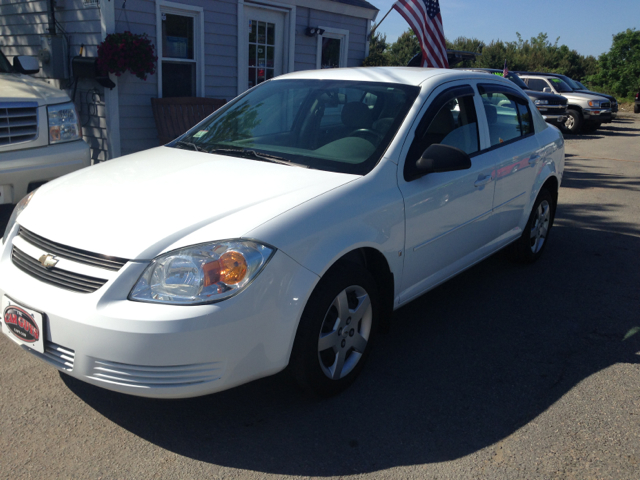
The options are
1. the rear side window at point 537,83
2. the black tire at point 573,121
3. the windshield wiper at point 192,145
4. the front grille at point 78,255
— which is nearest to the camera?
the front grille at point 78,255

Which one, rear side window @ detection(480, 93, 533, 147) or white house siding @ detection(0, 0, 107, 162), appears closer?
rear side window @ detection(480, 93, 533, 147)

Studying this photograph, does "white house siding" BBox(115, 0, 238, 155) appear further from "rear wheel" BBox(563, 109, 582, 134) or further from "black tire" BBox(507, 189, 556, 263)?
"rear wheel" BBox(563, 109, 582, 134)

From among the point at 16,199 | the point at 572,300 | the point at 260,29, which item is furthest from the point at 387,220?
the point at 260,29

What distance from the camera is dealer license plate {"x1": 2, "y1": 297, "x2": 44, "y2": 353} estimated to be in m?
2.50

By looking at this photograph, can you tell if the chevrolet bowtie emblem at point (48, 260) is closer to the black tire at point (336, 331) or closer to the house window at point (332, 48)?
the black tire at point (336, 331)

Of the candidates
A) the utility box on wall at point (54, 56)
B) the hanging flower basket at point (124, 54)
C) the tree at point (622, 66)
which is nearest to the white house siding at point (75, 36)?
the utility box on wall at point (54, 56)

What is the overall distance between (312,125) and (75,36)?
6294mm

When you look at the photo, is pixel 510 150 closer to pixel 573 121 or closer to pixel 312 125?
pixel 312 125

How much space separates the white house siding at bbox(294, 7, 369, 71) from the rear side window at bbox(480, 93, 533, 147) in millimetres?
6805

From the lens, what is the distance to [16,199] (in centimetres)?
471

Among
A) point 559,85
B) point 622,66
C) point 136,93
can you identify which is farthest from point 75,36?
point 622,66

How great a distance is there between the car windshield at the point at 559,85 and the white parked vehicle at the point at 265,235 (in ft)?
56.9

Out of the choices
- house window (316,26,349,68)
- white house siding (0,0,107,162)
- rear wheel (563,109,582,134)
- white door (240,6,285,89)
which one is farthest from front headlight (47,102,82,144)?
rear wheel (563,109,582,134)

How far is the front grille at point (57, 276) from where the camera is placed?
2.44 metres
